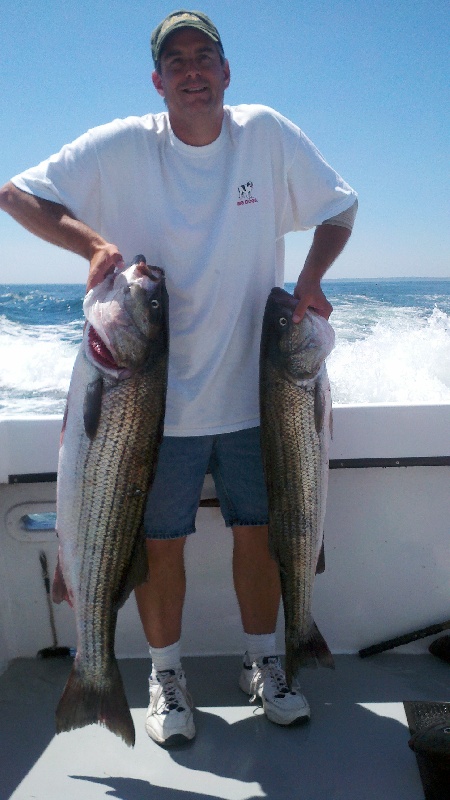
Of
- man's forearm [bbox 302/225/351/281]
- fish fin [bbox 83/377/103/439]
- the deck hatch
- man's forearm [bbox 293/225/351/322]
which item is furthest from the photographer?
the deck hatch

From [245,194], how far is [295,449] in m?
0.99

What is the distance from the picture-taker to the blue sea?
10.1m

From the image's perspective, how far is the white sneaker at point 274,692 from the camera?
2.66 m

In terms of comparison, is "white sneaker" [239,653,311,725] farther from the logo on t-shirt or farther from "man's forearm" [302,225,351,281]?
the logo on t-shirt

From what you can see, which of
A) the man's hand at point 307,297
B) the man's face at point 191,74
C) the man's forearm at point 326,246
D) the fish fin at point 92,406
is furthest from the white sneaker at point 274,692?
the man's face at point 191,74

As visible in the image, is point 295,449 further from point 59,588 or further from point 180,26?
point 180,26

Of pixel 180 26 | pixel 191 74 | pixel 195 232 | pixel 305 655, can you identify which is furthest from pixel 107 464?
pixel 180 26

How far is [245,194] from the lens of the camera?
8.24 ft

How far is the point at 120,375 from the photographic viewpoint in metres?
2.23

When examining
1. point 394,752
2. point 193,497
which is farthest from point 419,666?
point 193,497

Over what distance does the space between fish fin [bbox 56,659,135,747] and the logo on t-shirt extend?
1785 mm

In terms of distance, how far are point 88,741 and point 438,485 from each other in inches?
75.8

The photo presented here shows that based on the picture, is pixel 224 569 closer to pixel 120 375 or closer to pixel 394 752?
pixel 394 752

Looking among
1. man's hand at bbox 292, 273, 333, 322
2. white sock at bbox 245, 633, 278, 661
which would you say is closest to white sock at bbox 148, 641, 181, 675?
white sock at bbox 245, 633, 278, 661
